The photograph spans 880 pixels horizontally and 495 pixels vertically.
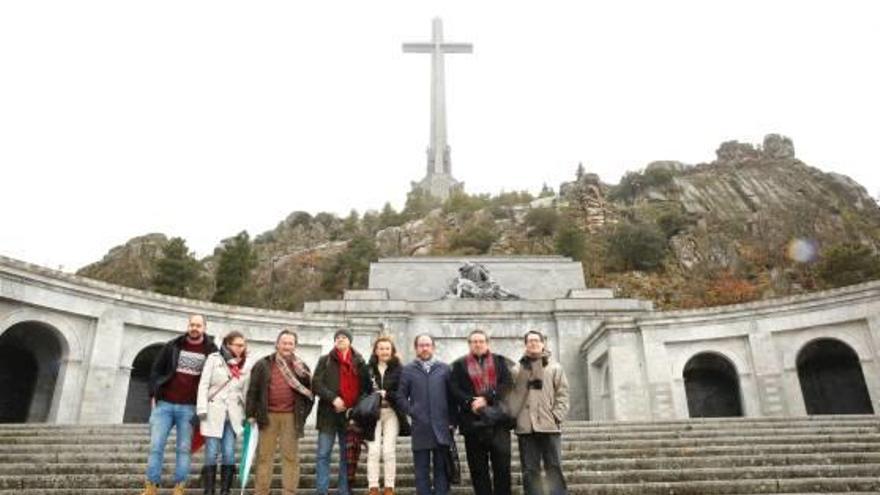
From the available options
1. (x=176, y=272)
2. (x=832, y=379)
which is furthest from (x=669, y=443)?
(x=176, y=272)

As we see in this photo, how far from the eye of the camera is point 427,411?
6.12 meters

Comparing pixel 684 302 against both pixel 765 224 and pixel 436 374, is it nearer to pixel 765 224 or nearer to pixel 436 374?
pixel 765 224

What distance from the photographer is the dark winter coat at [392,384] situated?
6.34 metres

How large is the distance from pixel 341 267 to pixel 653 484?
36606 millimetres

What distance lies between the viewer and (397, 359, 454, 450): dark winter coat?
19.7 feet

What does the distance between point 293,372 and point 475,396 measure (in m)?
1.90

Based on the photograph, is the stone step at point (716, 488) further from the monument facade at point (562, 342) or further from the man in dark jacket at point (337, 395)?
the monument facade at point (562, 342)

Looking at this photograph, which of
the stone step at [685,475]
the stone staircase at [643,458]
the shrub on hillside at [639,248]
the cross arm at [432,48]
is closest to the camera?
the stone staircase at [643,458]

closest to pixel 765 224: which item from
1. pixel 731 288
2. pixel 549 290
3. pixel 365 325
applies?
pixel 731 288

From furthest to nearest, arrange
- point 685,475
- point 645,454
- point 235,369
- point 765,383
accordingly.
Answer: point 765,383
point 645,454
point 685,475
point 235,369

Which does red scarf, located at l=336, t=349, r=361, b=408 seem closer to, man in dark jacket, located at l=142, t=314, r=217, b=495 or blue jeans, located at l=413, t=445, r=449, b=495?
blue jeans, located at l=413, t=445, r=449, b=495

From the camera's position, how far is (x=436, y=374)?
629cm

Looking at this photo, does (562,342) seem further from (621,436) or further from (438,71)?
(438,71)

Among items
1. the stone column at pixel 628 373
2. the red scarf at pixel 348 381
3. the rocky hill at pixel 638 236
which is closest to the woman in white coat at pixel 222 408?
the red scarf at pixel 348 381
